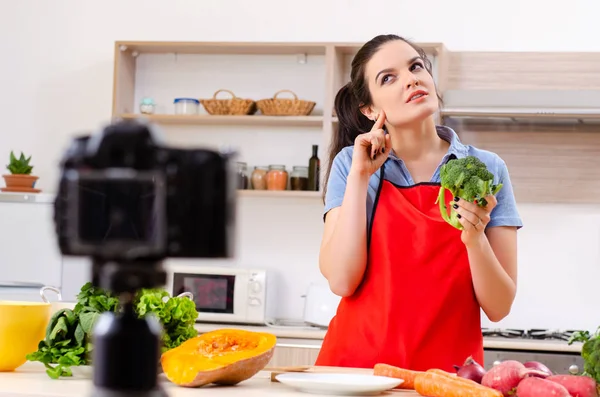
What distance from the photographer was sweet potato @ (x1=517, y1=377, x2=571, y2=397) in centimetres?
117

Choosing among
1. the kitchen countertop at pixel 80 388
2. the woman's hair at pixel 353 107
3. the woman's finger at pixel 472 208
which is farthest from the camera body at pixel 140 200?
the woman's hair at pixel 353 107

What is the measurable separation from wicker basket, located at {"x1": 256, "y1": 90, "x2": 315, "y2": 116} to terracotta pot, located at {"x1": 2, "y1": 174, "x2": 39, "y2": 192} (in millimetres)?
1266

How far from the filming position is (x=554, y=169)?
422 centimetres

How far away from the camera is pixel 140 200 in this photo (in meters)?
0.44

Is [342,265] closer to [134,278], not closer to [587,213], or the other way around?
[134,278]

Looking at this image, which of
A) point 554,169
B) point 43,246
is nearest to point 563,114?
point 554,169

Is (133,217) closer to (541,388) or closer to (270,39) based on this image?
(541,388)

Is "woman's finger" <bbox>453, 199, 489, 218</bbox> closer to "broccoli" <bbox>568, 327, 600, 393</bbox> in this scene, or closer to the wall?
"broccoli" <bbox>568, 327, 600, 393</bbox>

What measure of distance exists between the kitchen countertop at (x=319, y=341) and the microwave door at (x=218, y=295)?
5cm

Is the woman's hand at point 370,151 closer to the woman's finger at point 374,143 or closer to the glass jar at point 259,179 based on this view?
the woman's finger at point 374,143

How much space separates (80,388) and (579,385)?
755mm

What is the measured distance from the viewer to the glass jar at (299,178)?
429 cm

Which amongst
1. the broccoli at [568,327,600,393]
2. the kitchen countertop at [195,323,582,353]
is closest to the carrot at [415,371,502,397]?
the broccoli at [568,327,600,393]

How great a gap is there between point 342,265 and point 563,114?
7.78ft
